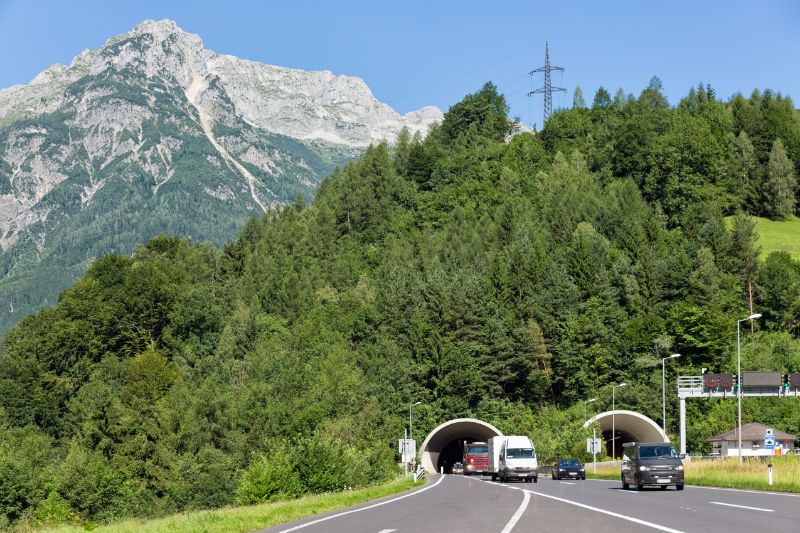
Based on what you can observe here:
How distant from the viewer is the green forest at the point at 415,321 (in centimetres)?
10638

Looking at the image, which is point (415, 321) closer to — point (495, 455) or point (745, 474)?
point (495, 455)

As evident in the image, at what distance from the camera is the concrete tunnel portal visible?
10571 centimetres

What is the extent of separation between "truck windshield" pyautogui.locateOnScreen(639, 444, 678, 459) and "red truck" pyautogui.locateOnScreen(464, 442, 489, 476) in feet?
157

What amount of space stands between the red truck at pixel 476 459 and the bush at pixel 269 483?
48454 millimetres

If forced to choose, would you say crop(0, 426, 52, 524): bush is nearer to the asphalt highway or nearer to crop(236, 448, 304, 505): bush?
crop(236, 448, 304, 505): bush

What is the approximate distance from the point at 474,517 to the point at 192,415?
87.3 metres

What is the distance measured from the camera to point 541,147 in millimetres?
195000

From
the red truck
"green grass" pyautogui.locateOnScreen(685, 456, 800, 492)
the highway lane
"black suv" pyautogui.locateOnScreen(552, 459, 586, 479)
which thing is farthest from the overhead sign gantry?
the highway lane

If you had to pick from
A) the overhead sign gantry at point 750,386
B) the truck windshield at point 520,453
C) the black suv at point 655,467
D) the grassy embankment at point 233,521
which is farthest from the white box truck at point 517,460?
the overhead sign gantry at point 750,386

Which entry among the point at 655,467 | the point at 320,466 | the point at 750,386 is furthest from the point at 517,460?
the point at 750,386

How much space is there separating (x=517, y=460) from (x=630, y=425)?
47.4 meters

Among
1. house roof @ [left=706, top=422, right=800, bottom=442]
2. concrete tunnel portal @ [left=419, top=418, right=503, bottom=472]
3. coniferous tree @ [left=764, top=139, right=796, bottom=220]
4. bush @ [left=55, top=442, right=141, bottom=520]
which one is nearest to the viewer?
bush @ [left=55, top=442, right=141, bottom=520]

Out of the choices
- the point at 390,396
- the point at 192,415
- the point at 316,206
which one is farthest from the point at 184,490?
the point at 316,206

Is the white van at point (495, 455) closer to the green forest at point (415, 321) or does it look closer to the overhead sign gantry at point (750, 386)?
the green forest at point (415, 321)
